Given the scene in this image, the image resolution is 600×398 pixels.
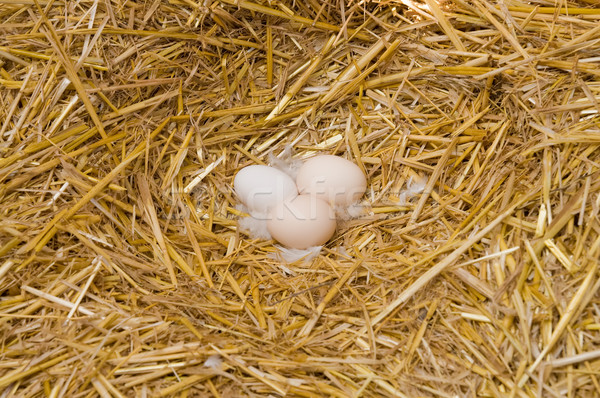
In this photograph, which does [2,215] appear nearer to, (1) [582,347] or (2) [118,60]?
(2) [118,60]

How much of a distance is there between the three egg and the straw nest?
73 mm

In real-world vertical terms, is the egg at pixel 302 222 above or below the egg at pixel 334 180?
below

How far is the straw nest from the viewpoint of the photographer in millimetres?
1197

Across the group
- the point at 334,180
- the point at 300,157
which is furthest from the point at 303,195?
the point at 300,157

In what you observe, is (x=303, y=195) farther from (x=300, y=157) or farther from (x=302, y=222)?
(x=300, y=157)

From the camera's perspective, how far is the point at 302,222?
1.50 metres

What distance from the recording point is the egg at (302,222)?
1.50 metres

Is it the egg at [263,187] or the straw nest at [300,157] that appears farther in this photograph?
the egg at [263,187]

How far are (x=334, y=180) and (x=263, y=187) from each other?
0.20 metres

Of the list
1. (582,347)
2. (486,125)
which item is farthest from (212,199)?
(582,347)

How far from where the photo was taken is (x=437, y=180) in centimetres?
158

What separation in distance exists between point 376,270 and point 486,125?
0.55 m

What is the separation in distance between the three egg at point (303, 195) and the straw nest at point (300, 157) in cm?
7

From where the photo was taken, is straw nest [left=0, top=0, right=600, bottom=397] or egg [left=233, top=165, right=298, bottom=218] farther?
egg [left=233, top=165, right=298, bottom=218]
